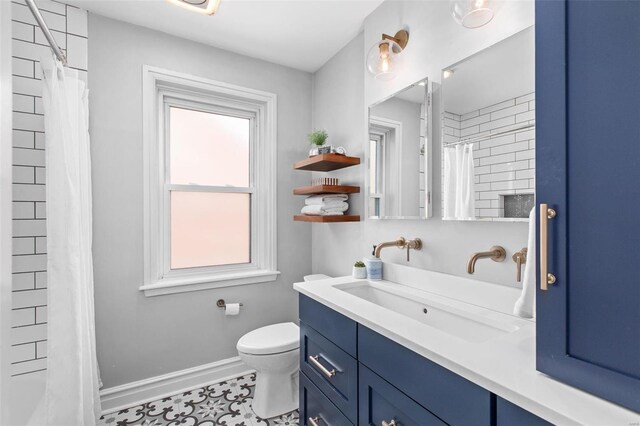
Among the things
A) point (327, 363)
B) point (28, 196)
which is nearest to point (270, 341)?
point (327, 363)

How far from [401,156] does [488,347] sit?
43.3 inches

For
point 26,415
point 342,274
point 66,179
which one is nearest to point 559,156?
point 342,274

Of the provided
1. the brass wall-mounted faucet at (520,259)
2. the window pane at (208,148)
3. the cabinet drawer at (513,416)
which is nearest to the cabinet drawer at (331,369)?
the cabinet drawer at (513,416)

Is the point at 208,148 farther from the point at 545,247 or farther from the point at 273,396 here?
the point at 545,247

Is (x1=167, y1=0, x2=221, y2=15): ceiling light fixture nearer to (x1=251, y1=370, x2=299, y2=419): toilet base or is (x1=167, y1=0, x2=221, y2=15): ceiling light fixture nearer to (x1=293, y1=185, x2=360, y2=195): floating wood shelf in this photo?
(x1=293, y1=185, x2=360, y2=195): floating wood shelf

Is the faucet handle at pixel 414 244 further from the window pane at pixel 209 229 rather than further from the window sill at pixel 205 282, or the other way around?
the window pane at pixel 209 229

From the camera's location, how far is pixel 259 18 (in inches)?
76.0

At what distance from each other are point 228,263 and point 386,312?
5.39ft

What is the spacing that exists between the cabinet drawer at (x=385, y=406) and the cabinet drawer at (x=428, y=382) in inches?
0.9

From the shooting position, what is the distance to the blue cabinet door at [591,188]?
568 millimetres

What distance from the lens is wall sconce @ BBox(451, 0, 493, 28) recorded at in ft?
3.90

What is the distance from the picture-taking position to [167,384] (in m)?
2.09

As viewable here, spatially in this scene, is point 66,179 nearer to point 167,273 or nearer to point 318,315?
point 167,273

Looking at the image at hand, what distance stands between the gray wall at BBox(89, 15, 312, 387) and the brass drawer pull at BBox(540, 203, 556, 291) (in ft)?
5.34
